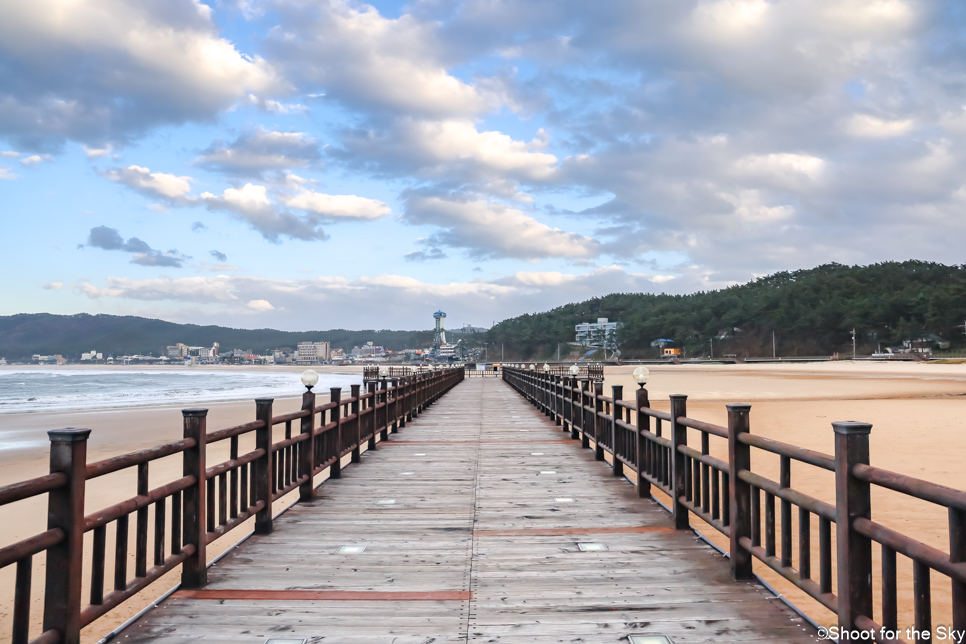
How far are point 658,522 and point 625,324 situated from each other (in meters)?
160

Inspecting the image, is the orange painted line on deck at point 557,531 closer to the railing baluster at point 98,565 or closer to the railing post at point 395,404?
the railing baluster at point 98,565

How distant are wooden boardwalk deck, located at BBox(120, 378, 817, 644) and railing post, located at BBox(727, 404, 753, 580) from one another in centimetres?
14

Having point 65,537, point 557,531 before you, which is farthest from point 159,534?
point 557,531

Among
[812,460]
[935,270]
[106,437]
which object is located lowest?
[106,437]

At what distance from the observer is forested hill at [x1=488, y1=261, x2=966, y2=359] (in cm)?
9719

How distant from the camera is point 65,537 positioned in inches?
111

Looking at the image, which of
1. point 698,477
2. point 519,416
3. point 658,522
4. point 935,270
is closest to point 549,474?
point 658,522

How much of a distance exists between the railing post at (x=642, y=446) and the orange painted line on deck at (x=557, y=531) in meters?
1.03

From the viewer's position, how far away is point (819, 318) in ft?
363

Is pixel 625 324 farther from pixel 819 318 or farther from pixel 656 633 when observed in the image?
pixel 656 633

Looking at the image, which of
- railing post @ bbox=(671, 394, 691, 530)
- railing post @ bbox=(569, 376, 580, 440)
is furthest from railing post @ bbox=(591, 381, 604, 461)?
railing post @ bbox=(671, 394, 691, 530)

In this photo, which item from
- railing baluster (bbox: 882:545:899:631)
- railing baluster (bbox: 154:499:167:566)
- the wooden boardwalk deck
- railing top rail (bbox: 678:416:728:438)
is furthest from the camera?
railing top rail (bbox: 678:416:728:438)

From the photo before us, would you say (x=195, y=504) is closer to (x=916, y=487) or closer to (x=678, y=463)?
(x=678, y=463)

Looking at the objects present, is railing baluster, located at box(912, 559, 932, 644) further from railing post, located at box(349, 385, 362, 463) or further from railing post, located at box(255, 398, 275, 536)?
railing post, located at box(349, 385, 362, 463)
